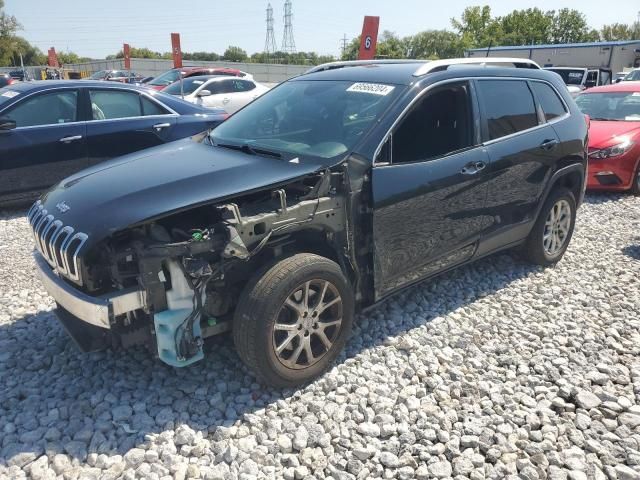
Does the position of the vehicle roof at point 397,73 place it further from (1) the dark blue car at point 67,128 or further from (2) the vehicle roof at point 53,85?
(2) the vehicle roof at point 53,85

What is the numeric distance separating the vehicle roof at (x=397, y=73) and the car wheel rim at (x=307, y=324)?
1593 millimetres

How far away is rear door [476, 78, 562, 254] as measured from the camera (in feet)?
13.5

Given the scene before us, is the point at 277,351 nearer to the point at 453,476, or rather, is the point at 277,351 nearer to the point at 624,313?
the point at 453,476

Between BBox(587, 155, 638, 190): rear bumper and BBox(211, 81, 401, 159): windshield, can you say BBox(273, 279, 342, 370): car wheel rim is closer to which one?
BBox(211, 81, 401, 159): windshield

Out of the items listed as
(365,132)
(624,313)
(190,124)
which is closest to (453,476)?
(365,132)

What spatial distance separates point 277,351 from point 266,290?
1.25ft

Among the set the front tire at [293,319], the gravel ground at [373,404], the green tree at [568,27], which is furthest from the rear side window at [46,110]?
the green tree at [568,27]

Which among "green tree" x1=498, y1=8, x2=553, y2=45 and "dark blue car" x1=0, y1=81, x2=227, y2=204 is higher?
"green tree" x1=498, y1=8, x2=553, y2=45

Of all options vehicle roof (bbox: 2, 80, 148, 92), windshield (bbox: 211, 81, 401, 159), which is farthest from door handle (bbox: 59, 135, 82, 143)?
windshield (bbox: 211, 81, 401, 159)

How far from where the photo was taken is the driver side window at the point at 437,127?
3555 mm

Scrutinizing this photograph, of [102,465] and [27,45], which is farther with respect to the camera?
[27,45]

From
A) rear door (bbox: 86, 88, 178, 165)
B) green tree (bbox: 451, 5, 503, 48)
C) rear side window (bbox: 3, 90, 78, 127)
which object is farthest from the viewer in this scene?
green tree (bbox: 451, 5, 503, 48)

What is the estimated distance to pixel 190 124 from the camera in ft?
24.7

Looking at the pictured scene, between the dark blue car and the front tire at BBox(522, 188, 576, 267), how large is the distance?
486 centimetres
